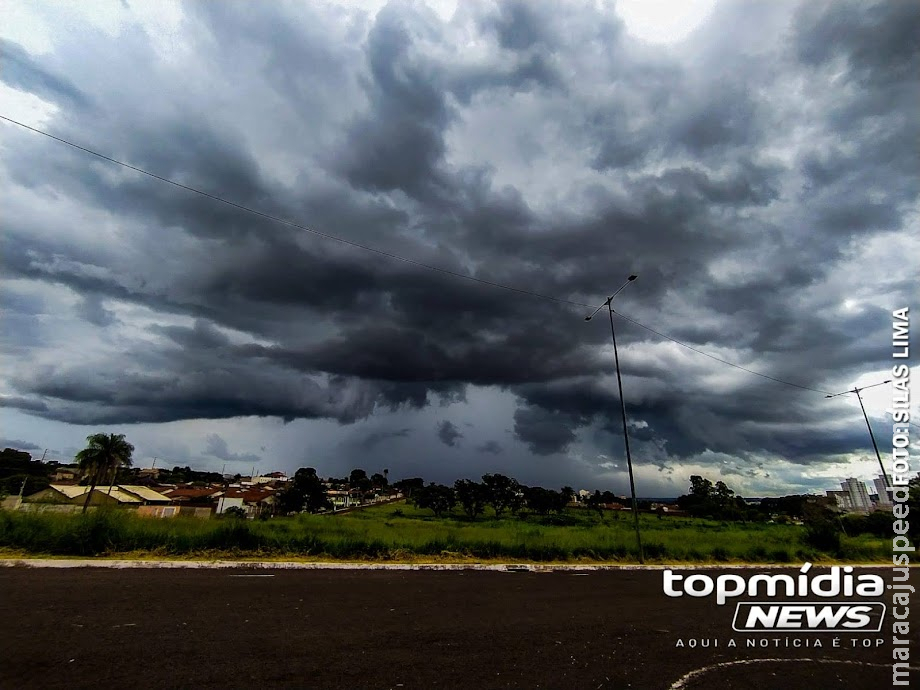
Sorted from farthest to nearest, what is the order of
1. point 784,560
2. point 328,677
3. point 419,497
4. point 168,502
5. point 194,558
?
point 419,497, point 168,502, point 784,560, point 194,558, point 328,677

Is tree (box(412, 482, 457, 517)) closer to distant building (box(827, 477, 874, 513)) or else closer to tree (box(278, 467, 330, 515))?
tree (box(278, 467, 330, 515))

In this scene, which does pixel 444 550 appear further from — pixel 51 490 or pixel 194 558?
pixel 51 490

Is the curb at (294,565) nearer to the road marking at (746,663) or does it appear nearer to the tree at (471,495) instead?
the road marking at (746,663)

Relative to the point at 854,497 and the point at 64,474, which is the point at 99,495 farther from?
the point at 854,497

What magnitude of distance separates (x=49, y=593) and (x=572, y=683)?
989cm

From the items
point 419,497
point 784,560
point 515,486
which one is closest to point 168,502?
point 419,497

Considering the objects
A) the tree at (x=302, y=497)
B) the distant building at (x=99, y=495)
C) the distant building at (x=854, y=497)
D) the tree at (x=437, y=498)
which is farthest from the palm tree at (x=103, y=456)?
the distant building at (x=854, y=497)

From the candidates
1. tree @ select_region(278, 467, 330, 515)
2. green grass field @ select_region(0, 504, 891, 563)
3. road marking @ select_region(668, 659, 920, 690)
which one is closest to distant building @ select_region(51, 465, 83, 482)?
tree @ select_region(278, 467, 330, 515)

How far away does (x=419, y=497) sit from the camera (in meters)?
101

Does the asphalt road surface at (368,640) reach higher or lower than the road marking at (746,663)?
higher

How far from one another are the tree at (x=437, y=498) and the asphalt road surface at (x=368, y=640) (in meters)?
87.3

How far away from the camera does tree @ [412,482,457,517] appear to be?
95875 millimetres

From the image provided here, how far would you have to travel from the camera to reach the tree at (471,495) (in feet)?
306

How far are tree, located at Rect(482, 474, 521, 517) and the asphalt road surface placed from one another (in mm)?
93657
